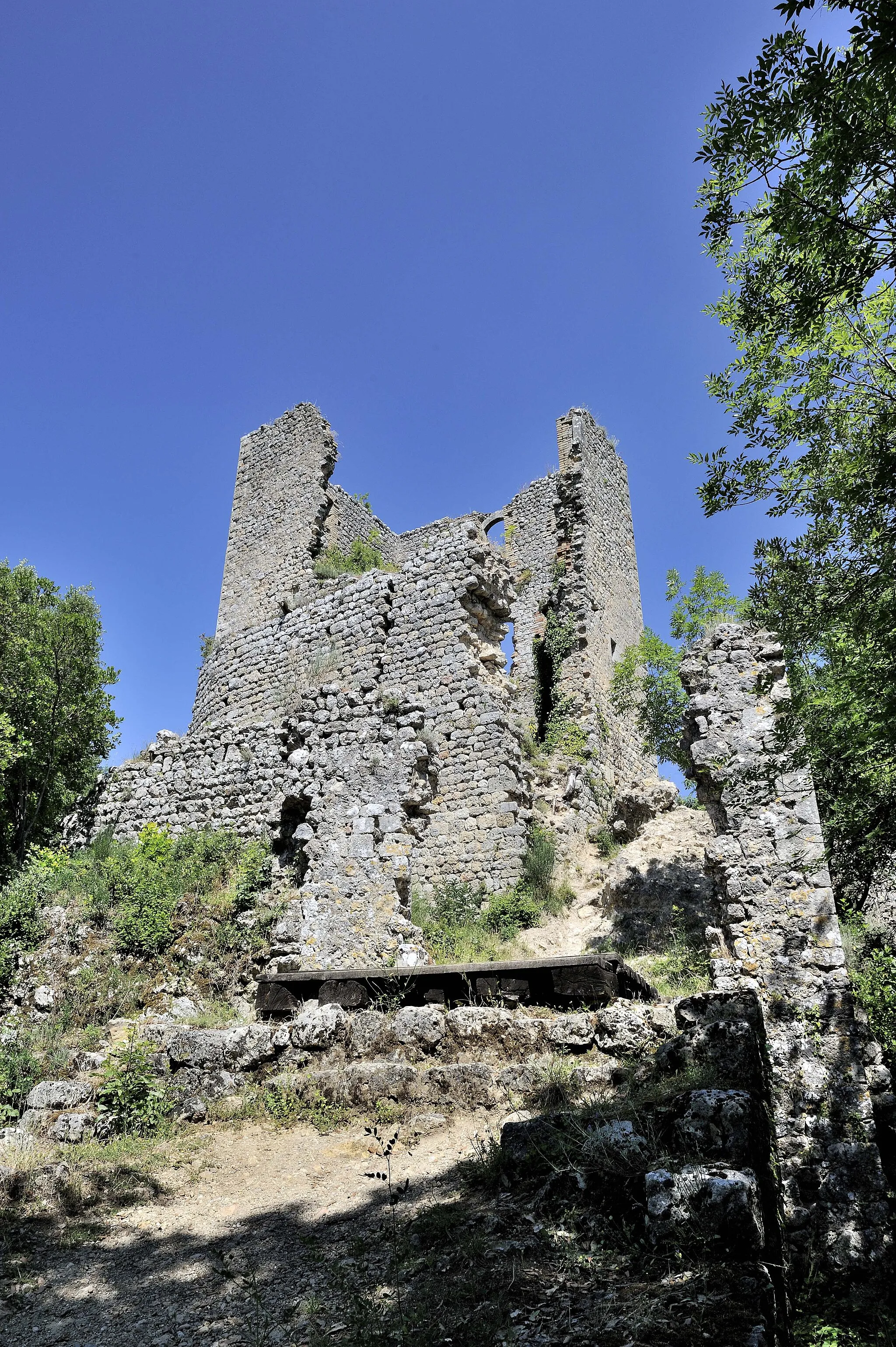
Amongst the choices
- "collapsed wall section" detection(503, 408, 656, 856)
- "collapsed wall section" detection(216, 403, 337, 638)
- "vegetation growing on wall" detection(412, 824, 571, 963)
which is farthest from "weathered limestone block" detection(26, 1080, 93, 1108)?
"collapsed wall section" detection(216, 403, 337, 638)

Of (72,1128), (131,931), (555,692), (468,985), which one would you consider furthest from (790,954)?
(555,692)

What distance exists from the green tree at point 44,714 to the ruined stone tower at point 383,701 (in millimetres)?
2024


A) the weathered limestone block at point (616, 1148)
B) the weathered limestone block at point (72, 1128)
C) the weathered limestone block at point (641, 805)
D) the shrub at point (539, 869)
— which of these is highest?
the weathered limestone block at point (641, 805)

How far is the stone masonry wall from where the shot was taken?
17.0 ft

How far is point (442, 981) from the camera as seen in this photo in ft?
22.5

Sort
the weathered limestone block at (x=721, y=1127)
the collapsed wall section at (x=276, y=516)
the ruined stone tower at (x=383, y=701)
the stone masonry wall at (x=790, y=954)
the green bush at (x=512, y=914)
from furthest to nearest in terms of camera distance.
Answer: the collapsed wall section at (x=276, y=516)
the green bush at (x=512, y=914)
the ruined stone tower at (x=383, y=701)
the stone masonry wall at (x=790, y=954)
the weathered limestone block at (x=721, y=1127)

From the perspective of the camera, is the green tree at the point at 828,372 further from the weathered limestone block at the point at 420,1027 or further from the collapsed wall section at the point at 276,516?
the collapsed wall section at the point at 276,516

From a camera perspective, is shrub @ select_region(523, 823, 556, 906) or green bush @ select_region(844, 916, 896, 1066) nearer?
green bush @ select_region(844, 916, 896, 1066)

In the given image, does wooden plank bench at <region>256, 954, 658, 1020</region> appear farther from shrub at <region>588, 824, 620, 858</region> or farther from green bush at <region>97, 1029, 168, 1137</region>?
shrub at <region>588, 824, 620, 858</region>

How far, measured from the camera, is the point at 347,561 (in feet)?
58.3

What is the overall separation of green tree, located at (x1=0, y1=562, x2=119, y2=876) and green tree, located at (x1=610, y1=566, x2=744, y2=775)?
32.7 ft

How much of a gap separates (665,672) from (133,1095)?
1222 centimetres

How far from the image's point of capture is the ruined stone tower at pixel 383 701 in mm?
8281

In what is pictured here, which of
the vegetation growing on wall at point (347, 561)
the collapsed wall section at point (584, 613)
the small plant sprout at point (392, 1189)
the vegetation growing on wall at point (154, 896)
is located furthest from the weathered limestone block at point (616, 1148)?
the vegetation growing on wall at point (347, 561)
